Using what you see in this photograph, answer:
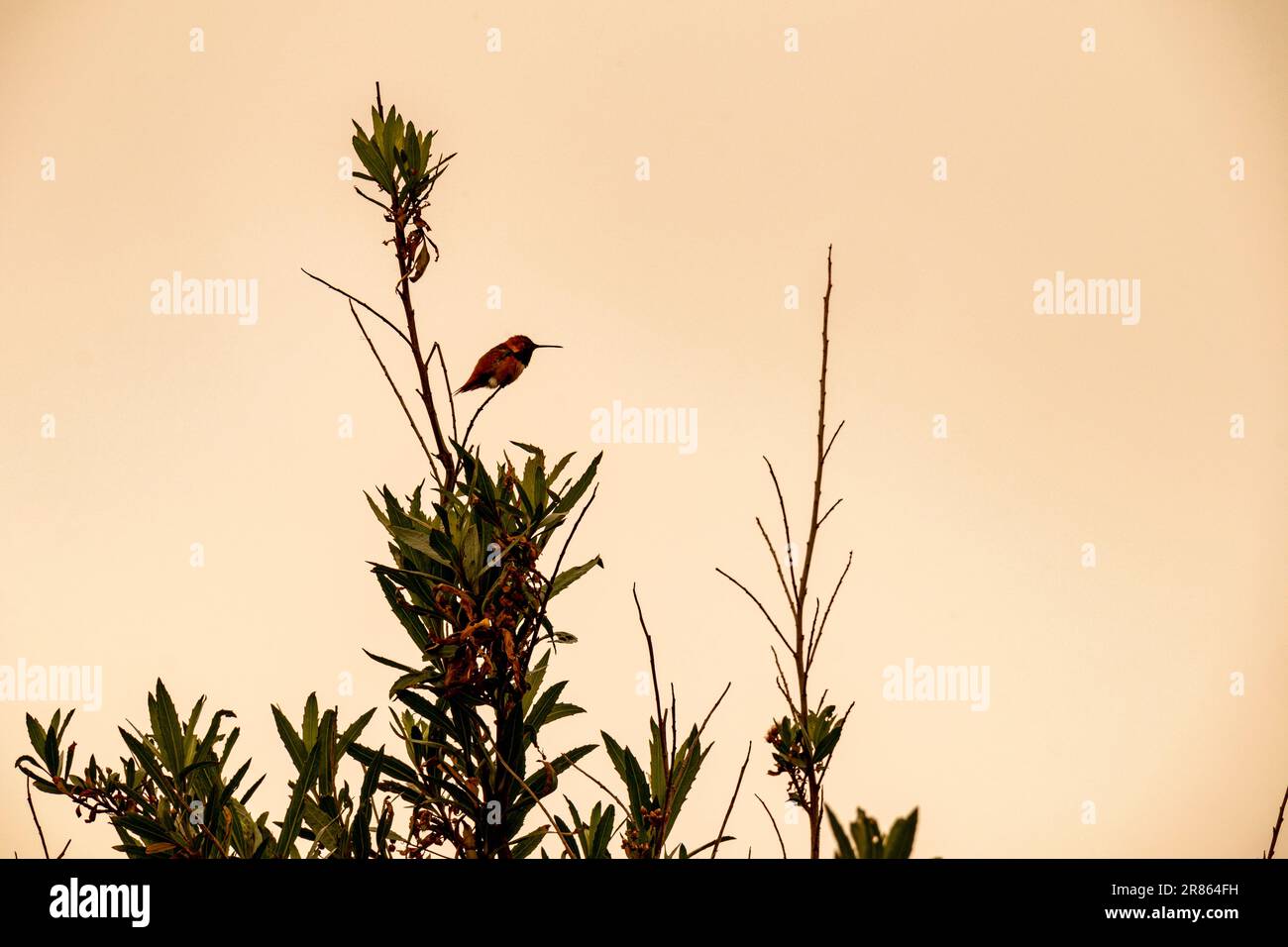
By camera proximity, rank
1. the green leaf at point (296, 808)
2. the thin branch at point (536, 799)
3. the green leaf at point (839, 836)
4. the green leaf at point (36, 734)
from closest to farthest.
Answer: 1. the green leaf at point (839, 836)
2. the thin branch at point (536, 799)
3. the green leaf at point (296, 808)
4. the green leaf at point (36, 734)

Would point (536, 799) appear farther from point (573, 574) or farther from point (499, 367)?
point (499, 367)

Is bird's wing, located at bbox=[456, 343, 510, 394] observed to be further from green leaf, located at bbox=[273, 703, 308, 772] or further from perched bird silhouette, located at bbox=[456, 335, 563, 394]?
green leaf, located at bbox=[273, 703, 308, 772]

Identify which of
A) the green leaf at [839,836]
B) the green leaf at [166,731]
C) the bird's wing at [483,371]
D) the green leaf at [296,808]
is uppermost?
the bird's wing at [483,371]

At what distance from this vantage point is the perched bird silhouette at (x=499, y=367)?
1.31 m

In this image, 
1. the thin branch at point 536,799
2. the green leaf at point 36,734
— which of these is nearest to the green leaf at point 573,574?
the thin branch at point 536,799

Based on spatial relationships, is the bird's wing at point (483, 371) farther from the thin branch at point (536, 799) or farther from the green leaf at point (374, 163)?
the thin branch at point (536, 799)

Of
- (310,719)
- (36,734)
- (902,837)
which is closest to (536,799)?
(902,837)

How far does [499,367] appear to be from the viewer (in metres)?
1.31
